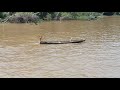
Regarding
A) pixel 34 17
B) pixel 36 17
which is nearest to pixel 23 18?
pixel 34 17

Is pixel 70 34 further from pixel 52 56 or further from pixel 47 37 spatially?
Result: pixel 52 56

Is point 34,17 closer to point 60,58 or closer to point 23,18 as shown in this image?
point 23,18

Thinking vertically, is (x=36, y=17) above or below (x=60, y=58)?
above

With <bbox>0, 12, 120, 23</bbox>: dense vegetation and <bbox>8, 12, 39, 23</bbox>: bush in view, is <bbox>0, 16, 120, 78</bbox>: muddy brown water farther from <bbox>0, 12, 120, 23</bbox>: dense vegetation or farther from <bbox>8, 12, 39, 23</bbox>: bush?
<bbox>8, 12, 39, 23</bbox>: bush

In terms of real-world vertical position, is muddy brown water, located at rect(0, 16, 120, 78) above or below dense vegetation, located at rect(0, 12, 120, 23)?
below

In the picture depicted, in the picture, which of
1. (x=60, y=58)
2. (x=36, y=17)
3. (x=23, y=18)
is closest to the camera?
(x=60, y=58)

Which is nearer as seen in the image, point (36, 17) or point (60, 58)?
point (60, 58)

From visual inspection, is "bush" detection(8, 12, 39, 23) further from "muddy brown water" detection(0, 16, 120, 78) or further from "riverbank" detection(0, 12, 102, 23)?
"muddy brown water" detection(0, 16, 120, 78)

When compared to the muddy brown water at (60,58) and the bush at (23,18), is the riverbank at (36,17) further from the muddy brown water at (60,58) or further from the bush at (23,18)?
the muddy brown water at (60,58)

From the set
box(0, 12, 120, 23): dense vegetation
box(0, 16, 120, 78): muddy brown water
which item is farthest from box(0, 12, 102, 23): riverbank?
box(0, 16, 120, 78): muddy brown water

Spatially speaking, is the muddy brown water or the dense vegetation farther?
the dense vegetation

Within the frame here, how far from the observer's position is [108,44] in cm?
1168
